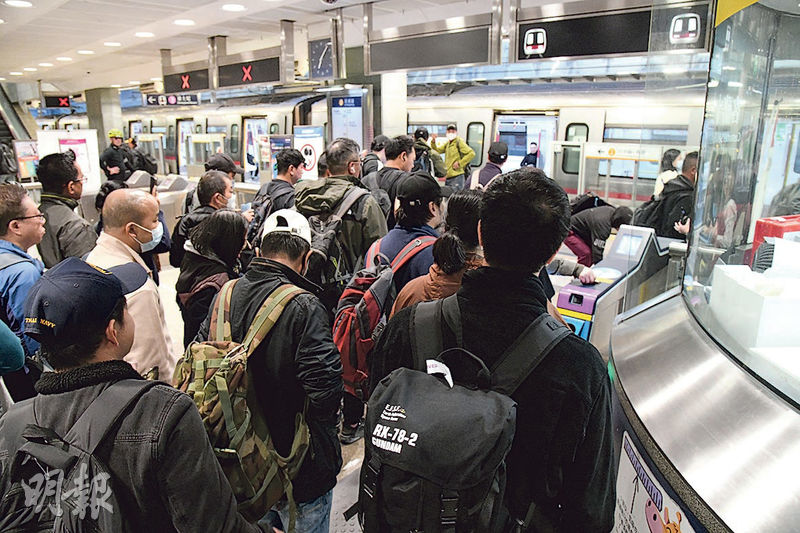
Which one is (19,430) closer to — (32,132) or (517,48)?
(517,48)

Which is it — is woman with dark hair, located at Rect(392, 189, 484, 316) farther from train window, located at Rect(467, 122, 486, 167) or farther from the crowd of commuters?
train window, located at Rect(467, 122, 486, 167)

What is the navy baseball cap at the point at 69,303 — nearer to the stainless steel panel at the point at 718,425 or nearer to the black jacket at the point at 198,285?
the black jacket at the point at 198,285

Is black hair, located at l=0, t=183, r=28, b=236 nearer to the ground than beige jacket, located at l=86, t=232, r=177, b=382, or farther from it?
farther from it

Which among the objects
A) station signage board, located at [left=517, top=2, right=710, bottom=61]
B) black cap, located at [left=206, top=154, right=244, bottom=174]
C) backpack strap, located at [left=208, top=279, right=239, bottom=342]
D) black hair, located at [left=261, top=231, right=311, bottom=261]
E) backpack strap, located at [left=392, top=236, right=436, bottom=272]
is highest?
station signage board, located at [left=517, top=2, right=710, bottom=61]

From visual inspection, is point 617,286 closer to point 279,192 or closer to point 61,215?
point 279,192

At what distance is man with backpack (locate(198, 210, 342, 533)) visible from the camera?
196 centimetres

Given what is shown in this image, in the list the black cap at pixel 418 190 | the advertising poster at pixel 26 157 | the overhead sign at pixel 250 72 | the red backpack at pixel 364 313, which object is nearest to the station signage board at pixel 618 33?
the black cap at pixel 418 190

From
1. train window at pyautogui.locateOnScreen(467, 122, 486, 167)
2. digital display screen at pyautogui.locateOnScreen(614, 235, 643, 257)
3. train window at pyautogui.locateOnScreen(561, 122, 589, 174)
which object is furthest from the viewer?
train window at pyautogui.locateOnScreen(467, 122, 486, 167)

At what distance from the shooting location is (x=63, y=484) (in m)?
1.15

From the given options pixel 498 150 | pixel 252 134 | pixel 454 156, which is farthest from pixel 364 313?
pixel 252 134

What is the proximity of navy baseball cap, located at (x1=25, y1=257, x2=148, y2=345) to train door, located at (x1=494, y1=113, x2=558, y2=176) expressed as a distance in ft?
29.5

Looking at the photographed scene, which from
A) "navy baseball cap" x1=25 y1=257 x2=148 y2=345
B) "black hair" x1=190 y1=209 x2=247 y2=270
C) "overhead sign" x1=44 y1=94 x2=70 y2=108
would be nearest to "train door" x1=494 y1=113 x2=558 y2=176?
"black hair" x1=190 y1=209 x2=247 y2=270

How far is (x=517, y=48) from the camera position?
443 cm

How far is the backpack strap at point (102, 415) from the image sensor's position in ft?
3.87
